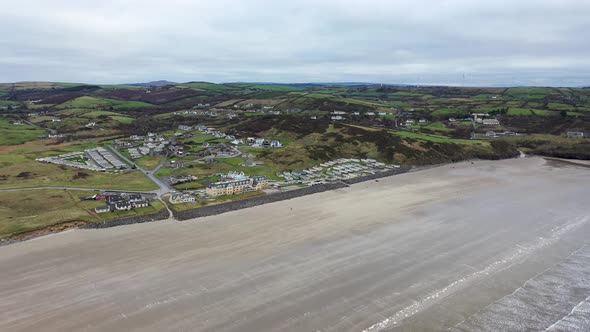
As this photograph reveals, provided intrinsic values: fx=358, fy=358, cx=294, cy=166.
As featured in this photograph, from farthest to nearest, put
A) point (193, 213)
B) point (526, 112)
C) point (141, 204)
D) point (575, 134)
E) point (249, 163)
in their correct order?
point (526, 112) → point (575, 134) → point (249, 163) → point (141, 204) → point (193, 213)

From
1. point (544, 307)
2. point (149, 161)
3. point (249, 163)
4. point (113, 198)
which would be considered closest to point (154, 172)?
point (149, 161)

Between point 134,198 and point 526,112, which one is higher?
point 526,112

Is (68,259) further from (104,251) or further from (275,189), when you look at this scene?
(275,189)

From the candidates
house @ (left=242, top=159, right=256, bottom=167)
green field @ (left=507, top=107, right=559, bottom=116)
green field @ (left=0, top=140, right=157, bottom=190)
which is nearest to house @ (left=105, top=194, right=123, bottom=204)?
green field @ (left=0, top=140, right=157, bottom=190)

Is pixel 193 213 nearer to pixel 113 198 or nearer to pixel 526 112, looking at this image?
pixel 113 198

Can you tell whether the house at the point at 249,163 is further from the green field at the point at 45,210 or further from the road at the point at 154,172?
the green field at the point at 45,210

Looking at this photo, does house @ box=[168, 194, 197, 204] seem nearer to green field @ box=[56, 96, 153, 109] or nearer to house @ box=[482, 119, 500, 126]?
house @ box=[482, 119, 500, 126]

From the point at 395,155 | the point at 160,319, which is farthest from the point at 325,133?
the point at 160,319
